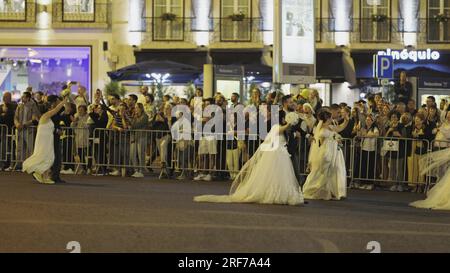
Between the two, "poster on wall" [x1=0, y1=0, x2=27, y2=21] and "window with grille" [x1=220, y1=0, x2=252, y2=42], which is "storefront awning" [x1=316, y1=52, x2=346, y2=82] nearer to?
"window with grille" [x1=220, y1=0, x2=252, y2=42]

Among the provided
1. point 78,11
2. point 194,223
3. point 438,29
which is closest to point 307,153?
point 194,223

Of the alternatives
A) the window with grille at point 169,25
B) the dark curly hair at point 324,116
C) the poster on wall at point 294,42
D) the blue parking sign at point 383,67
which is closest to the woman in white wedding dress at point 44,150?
the dark curly hair at point 324,116

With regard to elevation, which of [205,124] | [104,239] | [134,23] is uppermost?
[134,23]

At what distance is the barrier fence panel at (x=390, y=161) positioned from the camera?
795 inches

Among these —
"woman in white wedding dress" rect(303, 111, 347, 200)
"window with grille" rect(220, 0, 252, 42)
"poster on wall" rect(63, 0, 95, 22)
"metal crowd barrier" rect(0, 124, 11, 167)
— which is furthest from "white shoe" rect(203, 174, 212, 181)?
"poster on wall" rect(63, 0, 95, 22)

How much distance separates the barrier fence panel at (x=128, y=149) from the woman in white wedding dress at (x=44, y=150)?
309cm

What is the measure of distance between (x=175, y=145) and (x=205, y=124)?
0.99m

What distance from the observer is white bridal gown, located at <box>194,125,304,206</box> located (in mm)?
16641

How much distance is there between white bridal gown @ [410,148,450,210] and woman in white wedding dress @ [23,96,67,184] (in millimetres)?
7700

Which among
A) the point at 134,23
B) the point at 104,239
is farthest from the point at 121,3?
the point at 104,239

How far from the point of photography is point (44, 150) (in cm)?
1988

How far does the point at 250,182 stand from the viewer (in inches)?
665

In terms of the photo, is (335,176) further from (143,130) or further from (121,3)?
(121,3)
